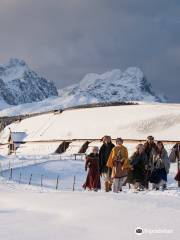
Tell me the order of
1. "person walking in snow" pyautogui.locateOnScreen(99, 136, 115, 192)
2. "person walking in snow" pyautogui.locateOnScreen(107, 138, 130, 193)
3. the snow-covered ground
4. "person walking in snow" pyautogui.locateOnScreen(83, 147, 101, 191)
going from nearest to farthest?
1. the snow-covered ground
2. "person walking in snow" pyautogui.locateOnScreen(107, 138, 130, 193)
3. "person walking in snow" pyautogui.locateOnScreen(99, 136, 115, 192)
4. "person walking in snow" pyautogui.locateOnScreen(83, 147, 101, 191)

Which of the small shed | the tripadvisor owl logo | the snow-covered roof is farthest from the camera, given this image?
the snow-covered roof

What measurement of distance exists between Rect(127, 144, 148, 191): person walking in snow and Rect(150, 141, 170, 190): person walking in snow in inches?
11.6

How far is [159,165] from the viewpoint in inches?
709

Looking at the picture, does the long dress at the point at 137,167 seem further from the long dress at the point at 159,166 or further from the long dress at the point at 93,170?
the long dress at the point at 93,170

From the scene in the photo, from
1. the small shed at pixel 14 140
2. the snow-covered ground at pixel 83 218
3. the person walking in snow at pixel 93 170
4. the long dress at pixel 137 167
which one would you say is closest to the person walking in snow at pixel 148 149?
the long dress at pixel 137 167

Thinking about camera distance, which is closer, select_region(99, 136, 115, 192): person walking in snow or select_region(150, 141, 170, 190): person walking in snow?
select_region(150, 141, 170, 190): person walking in snow

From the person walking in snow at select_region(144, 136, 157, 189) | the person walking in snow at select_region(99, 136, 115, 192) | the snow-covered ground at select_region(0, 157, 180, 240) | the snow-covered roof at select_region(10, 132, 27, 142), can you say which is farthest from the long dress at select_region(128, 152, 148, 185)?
the snow-covered roof at select_region(10, 132, 27, 142)

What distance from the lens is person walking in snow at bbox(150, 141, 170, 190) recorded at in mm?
17938

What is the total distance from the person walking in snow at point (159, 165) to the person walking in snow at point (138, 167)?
0.96 ft

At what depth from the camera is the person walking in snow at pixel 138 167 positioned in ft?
59.4

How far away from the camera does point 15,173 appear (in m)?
42.6

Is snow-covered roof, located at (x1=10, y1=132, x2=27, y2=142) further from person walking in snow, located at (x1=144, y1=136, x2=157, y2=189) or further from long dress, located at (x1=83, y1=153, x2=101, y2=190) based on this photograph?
person walking in snow, located at (x1=144, y1=136, x2=157, y2=189)

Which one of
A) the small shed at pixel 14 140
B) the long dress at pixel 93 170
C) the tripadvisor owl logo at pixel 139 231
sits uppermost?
the small shed at pixel 14 140

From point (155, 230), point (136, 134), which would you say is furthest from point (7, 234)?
point (136, 134)
